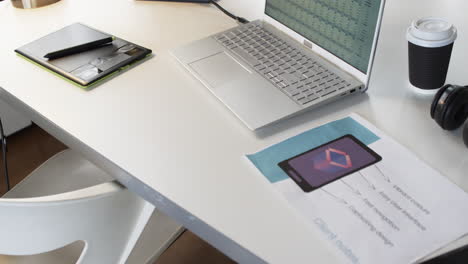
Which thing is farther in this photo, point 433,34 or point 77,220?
point 433,34

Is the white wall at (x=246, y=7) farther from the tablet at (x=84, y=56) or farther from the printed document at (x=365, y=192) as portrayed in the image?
the printed document at (x=365, y=192)

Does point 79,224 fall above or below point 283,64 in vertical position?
below

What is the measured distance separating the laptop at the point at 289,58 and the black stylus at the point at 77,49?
0.17 meters

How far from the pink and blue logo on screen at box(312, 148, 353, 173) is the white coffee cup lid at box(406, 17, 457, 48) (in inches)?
10.6

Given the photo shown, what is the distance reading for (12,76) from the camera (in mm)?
1109

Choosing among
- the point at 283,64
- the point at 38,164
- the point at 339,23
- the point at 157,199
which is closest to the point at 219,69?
the point at 283,64

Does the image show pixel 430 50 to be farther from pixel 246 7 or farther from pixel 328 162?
pixel 246 7

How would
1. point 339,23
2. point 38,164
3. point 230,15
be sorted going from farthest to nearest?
point 38,164, point 230,15, point 339,23

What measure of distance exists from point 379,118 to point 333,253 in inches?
13.0

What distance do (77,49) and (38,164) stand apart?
878 mm

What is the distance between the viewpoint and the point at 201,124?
94 cm

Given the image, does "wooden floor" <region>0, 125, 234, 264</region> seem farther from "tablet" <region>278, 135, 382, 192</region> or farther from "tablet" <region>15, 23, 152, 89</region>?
"tablet" <region>278, 135, 382, 192</region>

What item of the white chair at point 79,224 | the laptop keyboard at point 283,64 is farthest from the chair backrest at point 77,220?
the laptop keyboard at point 283,64

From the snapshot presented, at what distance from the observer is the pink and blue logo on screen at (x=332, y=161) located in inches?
32.4
